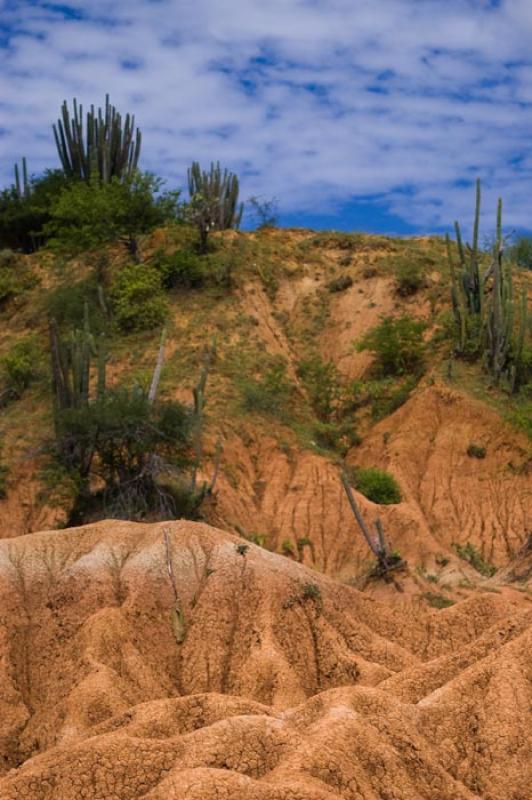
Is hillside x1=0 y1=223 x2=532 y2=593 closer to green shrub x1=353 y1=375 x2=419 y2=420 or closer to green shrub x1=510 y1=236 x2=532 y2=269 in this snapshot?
green shrub x1=353 y1=375 x2=419 y2=420

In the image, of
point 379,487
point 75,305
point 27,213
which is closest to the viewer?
point 379,487

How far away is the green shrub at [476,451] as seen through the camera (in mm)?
45281

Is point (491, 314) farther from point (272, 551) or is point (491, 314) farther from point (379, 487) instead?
point (272, 551)

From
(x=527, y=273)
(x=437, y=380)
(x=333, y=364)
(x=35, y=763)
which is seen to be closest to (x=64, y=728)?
(x=35, y=763)

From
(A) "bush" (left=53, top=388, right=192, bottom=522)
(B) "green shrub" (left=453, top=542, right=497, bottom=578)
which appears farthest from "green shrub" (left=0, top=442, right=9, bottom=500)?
(B) "green shrub" (left=453, top=542, right=497, bottom=578)

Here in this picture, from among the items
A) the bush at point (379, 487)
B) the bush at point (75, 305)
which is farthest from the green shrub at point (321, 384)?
the bush at point (75, 305)

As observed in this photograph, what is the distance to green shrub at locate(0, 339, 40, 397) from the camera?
4934cm

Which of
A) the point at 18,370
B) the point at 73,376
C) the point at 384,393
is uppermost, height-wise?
the point at 73,376

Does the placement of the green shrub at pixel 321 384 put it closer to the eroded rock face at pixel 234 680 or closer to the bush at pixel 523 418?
the bush at pixel 523 418

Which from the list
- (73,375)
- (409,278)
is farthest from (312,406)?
(73,375)

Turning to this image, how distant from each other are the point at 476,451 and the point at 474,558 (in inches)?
205

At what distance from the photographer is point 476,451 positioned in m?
45.3

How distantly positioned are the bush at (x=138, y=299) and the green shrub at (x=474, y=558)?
16.4 meters

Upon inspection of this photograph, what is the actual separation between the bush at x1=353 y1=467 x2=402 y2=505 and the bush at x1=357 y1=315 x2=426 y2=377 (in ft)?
21.6
